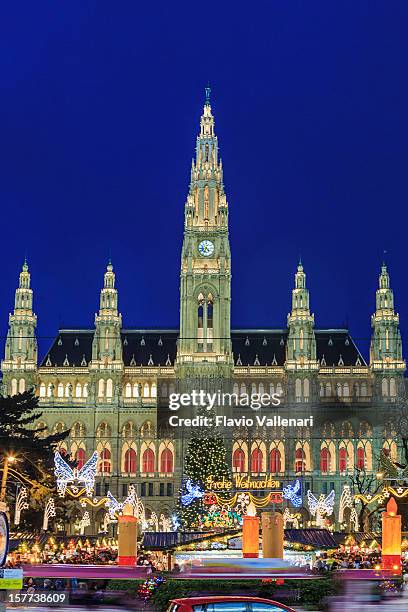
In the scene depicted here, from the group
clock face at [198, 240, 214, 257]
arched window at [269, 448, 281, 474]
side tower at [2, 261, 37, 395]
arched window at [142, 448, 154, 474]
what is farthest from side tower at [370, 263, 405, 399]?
side tower at [2, 261, 37, 395]

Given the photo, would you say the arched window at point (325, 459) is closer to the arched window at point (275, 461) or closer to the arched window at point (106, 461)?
the arched window at point (275, 461)

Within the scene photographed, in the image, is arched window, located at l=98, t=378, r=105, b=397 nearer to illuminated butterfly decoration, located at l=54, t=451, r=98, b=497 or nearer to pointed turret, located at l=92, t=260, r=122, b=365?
pointed turret, located at l=92, t=260, r=122, b=365

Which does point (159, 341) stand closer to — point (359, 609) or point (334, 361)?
point (334, 361)

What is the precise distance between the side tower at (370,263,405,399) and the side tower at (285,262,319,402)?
6237 millimetres

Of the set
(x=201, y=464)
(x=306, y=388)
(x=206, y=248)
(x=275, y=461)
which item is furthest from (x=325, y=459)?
(x=206, y=248)

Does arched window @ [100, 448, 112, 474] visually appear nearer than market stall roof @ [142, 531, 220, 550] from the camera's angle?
No

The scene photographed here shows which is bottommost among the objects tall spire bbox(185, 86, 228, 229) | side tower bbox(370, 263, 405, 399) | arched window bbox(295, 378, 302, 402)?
arched window bbox(295, 378, 302, 402)

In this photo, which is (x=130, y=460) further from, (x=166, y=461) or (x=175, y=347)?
(x=175, y=347)

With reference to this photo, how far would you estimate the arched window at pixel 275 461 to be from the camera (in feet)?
355

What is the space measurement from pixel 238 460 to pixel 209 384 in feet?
27.7

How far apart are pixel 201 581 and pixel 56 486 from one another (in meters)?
33.2

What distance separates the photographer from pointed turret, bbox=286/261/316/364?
360 ft

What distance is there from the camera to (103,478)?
351ft

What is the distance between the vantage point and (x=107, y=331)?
365ft
